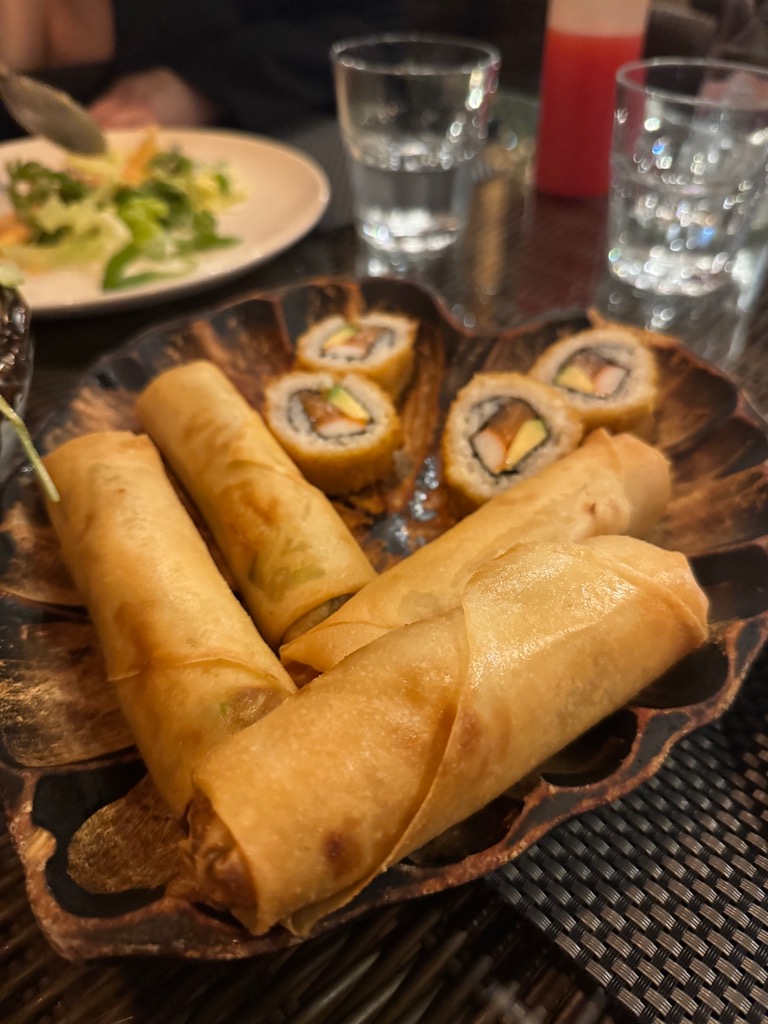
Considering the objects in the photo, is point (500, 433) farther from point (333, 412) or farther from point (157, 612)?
point (157, 612)

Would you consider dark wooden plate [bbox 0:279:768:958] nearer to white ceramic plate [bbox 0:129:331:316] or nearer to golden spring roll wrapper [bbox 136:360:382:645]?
golden spring roll wrapper [bbox 136:360:382:645]

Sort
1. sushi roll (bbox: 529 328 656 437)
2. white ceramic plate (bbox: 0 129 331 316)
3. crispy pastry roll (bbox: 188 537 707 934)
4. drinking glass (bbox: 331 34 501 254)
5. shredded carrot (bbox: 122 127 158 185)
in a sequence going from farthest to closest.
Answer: shredded carrot (bbox: 122 127 158 185)
drinking glass (bbox: 331 34 501 254)
white ceramic plate (bbox: 0 129 331 316)
sushi roll (bbox: 529 328 656 437)
crispy pastry roll (bbox: 188 537 707 934)

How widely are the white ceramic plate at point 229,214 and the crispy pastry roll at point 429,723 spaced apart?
1584 millimetres

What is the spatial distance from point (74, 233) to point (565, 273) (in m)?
1.78

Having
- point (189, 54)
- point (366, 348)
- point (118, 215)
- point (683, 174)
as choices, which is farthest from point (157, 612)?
point (189, 54)

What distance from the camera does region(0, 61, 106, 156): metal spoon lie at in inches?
100

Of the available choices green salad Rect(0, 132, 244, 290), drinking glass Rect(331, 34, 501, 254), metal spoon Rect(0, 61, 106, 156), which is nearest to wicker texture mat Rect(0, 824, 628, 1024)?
green salad Rect(0, 132, 244, 290)

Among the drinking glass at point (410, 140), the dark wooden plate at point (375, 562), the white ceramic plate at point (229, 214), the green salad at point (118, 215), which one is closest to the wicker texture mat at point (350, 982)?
the dark wooden plate at point (375, 562)

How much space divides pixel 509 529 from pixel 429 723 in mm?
527

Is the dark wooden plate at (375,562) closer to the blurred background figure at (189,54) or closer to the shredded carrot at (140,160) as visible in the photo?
the shredded carrot at (140,160)

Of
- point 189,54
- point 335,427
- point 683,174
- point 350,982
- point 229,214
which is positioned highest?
point 189,54

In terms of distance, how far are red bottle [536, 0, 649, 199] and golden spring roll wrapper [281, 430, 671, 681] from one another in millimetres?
2109

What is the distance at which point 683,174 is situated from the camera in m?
2.66

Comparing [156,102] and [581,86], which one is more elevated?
[581,86]
